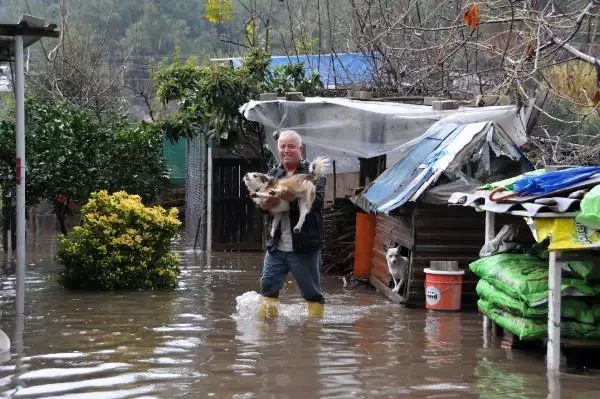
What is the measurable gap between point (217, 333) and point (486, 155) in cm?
384

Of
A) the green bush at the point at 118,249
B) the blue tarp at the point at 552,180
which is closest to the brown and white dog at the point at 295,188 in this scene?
the blue tarp at the point at 552,180

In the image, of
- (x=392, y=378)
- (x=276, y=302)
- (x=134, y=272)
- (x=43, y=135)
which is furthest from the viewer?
(x=43, y=135)

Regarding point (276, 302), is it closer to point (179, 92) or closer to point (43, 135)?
point (43, 135)

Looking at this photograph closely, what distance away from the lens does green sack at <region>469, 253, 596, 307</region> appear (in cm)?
743

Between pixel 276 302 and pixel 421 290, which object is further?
pixel 421 290

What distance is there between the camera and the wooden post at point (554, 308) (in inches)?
276

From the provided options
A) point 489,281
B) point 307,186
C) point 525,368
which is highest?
point 307,186

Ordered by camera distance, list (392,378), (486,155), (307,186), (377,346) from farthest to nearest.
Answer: (486,155), (307,186), (377,346), (392,378)

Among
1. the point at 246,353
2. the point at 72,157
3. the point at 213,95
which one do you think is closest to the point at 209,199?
the point at 213,95

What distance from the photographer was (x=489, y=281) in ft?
27.7

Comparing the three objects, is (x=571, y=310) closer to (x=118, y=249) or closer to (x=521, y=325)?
(x=521, y=325)

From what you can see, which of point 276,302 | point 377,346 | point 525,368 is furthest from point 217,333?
point 525,368

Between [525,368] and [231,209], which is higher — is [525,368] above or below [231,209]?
below

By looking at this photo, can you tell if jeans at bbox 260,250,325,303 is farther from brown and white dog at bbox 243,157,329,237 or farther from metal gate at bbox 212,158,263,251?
metal gate at bbox 212,158,263,251
